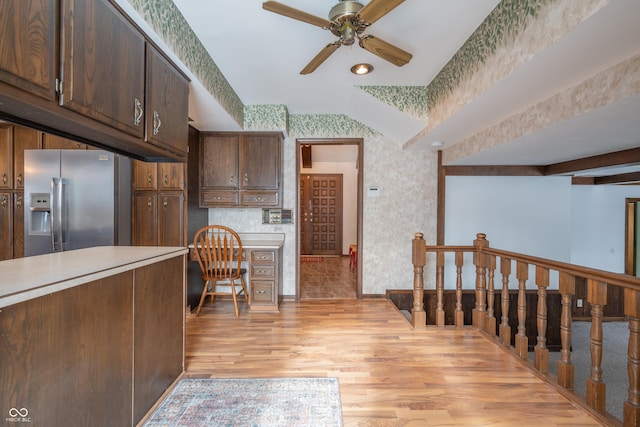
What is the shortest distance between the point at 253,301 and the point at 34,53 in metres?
2.79

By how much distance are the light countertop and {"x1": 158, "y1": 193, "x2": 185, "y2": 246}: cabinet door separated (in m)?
1.48

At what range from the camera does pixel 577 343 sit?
4.19 metres

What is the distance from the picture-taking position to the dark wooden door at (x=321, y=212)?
24.9 feet

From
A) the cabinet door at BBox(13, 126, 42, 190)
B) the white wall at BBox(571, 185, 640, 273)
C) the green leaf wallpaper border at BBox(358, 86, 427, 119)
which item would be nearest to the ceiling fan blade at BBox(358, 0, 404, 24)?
the green leaf wallpaper border at BBox(358, 86, 427, 119)

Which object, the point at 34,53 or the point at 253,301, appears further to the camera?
the point at 253,301

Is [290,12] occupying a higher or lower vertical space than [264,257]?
higher

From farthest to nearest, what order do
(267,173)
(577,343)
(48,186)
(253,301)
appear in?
(577,343)
(267,173)
(253,301)
(48,186)

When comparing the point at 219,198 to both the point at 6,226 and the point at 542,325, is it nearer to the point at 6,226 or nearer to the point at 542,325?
the point at 6,226

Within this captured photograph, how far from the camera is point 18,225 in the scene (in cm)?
296

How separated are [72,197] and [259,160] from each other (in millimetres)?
1849

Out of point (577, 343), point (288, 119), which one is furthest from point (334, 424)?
point (577, 343)

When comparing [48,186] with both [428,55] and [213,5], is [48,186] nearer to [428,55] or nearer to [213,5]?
[213,5]

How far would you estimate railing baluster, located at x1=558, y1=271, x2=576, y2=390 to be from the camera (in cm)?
185

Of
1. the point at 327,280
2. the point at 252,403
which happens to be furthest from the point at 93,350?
the point at 327,280
